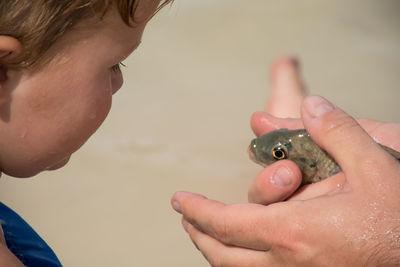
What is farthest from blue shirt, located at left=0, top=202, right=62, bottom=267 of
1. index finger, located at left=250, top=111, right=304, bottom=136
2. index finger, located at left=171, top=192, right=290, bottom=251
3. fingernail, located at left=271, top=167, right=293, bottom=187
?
index finger, located at left=250, top=111, right=304, bottom=136

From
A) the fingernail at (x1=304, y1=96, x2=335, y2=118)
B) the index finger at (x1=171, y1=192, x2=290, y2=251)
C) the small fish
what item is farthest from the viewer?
the small fish

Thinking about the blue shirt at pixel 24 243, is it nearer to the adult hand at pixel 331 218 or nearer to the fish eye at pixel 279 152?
the adult hand at pixel 331 218

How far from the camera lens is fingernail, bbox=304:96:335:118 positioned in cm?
217

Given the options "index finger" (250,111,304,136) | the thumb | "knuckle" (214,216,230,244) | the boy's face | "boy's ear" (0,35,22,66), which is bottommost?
"index finger" (250,111,304,136)

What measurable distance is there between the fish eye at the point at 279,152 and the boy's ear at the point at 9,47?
988mm

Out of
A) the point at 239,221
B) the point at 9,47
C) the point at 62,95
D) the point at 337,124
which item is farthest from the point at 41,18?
the point at 337,124

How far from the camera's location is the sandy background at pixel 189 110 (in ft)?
11.9

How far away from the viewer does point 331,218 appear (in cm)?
193

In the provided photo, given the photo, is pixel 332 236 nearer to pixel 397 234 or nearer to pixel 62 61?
pixel 397 234

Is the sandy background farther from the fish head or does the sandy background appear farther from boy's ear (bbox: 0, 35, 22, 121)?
boy's ear (bbox: 0, 35, 22, 121)

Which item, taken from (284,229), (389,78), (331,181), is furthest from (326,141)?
(389,78)

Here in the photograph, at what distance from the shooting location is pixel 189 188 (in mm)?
3945

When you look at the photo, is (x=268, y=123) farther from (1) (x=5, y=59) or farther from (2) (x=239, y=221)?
(1) (x=5, y=59)

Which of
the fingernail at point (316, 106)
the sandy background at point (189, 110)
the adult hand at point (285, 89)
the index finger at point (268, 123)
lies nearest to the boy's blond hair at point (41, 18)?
the fingernail at point (316, 106)
